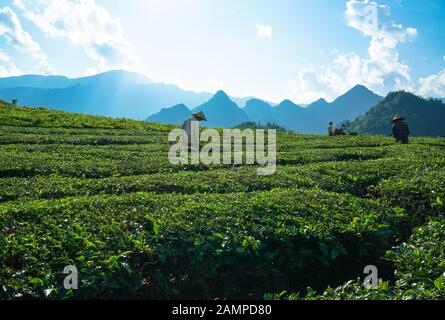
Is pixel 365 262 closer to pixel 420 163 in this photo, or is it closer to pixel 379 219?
pixel 379 219

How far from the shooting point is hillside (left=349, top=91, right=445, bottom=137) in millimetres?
159250

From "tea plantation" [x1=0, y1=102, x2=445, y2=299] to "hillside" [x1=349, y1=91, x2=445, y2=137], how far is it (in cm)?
16002

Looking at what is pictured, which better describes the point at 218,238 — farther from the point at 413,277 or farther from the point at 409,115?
the point at 409,115

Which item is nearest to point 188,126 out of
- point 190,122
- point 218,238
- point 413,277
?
point 190,122

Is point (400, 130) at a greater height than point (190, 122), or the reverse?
point (400, 130)

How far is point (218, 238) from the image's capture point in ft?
27.5

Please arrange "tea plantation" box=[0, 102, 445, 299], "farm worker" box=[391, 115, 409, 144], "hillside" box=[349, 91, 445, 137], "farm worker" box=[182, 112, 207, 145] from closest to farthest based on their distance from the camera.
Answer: "tea plantation" box=[0, 102, 445, 299] < "farm worker" box=[182, 112, 207, 145] < "farm worker" box=[391, 115, 409, 144] < "hillside" box=[349, 91, 445, 137]

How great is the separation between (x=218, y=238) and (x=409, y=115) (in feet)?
591

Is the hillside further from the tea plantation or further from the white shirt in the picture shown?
the tea plantation

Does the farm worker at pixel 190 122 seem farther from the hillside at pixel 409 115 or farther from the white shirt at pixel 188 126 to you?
the hillside at pixel 409 115

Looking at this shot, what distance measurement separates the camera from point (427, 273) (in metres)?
7.38

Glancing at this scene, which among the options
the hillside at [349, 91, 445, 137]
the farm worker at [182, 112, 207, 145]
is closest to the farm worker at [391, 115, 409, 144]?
the farm worker at [182, 112, 207, 145]

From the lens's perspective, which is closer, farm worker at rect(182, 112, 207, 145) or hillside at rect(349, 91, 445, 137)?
farm worker at rect(182, 112, 207, 145)
